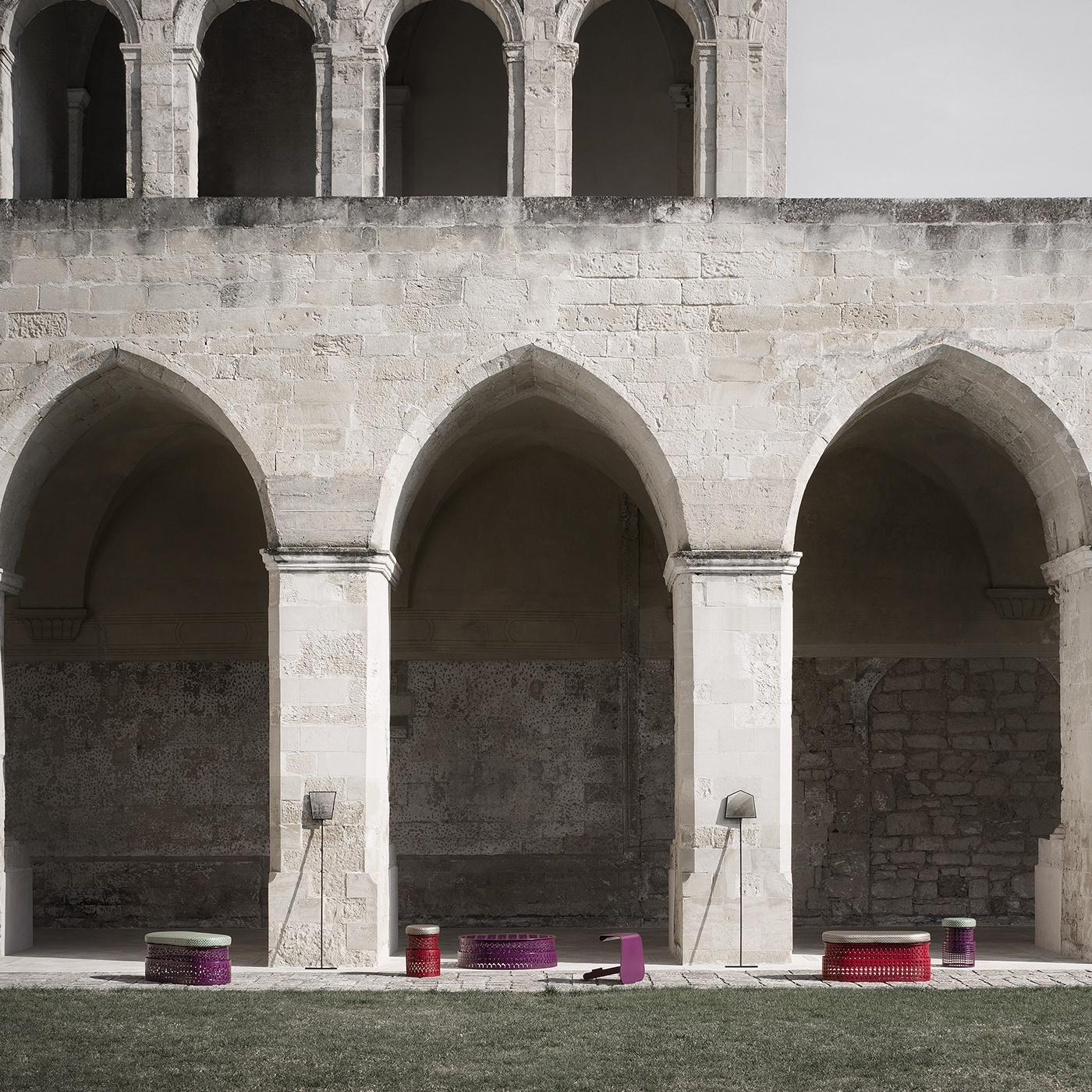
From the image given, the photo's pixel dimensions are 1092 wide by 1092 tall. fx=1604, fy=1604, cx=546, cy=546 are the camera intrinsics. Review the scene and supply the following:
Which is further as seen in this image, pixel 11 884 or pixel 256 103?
pixel 256 103

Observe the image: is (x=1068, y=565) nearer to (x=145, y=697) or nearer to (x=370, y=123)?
(x=370, y=123)

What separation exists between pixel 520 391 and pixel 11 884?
16.4 ft

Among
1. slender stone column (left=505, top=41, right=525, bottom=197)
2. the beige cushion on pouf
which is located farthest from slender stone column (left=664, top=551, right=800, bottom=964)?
slender stone column (left=505, top=41, right=525, bottom=197)

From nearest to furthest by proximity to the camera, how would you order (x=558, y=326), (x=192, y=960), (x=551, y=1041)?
(x=551, y=1041) < (x=192, y=960) < (x=558, y=326)

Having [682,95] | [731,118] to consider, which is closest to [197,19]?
[731,118]

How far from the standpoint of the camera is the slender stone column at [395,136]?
1416 centimetres

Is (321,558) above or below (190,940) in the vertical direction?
above

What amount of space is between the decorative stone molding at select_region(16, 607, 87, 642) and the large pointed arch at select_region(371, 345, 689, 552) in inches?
160

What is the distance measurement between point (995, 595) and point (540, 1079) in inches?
324

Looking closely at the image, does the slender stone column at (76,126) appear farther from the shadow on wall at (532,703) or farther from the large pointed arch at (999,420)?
the large pointed arch at (999,420)

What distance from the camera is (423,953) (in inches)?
387

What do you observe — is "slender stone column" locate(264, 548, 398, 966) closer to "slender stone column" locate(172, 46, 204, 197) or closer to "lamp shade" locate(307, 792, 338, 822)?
"lamp shade" locate(307, 792, 338, 822)

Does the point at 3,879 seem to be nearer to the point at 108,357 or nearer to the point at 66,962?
the point at 66,962

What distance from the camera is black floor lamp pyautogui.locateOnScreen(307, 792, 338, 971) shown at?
10.4 metres
